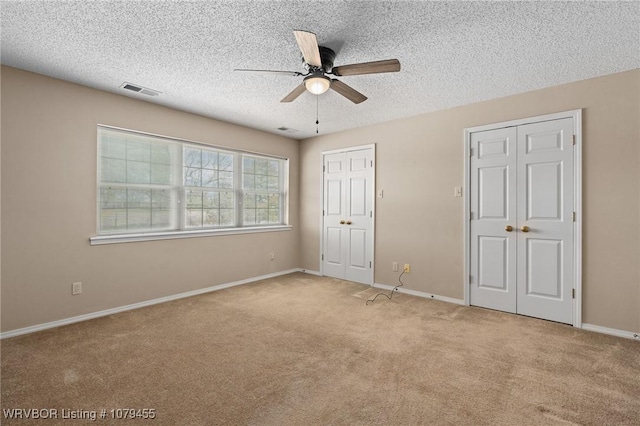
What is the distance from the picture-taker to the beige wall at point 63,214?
2832mm

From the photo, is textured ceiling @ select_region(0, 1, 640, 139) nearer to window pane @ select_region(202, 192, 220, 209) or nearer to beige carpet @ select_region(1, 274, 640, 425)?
window pane @ select_region(202, 192, 220, 209)

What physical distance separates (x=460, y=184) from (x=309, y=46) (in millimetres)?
2707

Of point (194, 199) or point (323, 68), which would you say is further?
point (194, 199)

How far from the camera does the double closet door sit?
10.4 ft

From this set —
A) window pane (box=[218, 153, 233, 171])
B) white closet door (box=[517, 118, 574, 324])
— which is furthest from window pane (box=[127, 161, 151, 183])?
white closet door (box=[517, 118, 574, 324])

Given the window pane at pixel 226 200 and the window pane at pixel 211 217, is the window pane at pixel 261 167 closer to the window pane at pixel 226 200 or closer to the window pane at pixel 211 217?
the window pane at pixel 226 200

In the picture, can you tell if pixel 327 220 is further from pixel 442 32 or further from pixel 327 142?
pixel 442 32

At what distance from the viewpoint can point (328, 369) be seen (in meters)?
2.28

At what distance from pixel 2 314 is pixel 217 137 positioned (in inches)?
117

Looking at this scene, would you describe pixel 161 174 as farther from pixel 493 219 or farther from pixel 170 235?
pixel 493 219

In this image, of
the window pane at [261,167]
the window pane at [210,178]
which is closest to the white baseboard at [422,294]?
the window pane at [261,167]

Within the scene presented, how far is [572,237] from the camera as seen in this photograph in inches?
123

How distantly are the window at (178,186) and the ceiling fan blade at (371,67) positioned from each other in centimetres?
272

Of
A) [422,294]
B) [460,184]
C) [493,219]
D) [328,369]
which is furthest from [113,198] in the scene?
[493,219]
